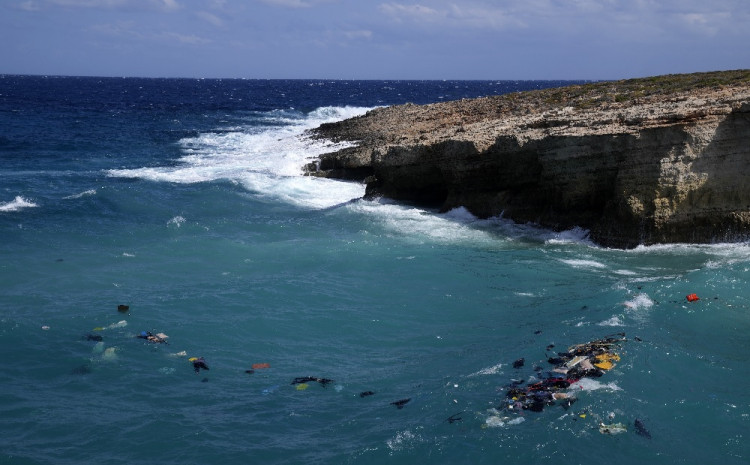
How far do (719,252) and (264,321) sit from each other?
41.5 feet

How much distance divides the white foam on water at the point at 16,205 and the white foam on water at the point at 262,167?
6.48 meters

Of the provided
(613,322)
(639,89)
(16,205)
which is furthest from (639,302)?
(16,205)

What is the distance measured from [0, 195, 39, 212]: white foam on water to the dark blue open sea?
0.24 feet

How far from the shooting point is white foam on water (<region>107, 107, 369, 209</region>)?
95.1 feet

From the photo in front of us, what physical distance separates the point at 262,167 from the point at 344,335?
22.0m

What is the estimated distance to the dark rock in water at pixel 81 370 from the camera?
12.5m

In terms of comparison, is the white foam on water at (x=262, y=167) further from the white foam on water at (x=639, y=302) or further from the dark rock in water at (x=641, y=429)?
the dark rock in water at (x=641, y=429)

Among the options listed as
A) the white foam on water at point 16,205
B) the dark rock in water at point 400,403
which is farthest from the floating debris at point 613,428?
the white foam on water at point 16,205

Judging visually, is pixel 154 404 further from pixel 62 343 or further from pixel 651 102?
pixel 651 102

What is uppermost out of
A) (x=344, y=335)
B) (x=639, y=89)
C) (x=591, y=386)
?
(x=639, y=89)

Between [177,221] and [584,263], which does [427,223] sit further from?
[177,221]

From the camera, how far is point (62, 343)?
13727mm

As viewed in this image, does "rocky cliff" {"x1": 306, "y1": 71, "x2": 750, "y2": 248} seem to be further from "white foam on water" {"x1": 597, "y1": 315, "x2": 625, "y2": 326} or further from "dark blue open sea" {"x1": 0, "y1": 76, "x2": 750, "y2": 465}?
"white foam on water" {"x1": 597, "y1": 315, "x2": 625, "y2": 326}

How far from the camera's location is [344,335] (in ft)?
46.5
